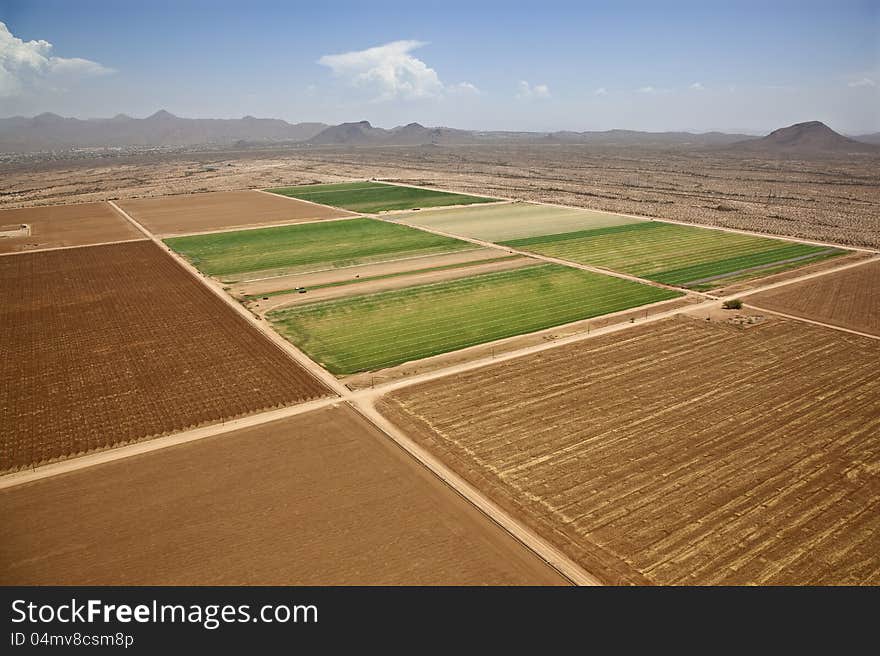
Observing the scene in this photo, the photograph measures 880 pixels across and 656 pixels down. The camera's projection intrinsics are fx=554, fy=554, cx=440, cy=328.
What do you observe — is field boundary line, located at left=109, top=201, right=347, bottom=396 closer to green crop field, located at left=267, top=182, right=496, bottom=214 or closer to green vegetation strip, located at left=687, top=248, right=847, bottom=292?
green vegetation strip, located at left=687, top=248, right=847, bottom=292

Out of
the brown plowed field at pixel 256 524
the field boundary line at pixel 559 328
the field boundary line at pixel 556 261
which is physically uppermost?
the field boundary line at pixel 556 261

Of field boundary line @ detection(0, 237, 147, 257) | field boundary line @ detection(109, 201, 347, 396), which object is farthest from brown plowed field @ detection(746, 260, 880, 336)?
field boundary line @ detection(0, 237, 147, 257)

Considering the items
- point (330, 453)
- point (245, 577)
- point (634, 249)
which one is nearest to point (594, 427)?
point (330, 453)

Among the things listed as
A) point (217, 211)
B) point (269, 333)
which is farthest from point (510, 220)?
point (269, 333)

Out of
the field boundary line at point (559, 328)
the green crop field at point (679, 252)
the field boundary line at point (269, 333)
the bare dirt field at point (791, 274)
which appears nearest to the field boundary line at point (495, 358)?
the field boundary line at point (559, 328)

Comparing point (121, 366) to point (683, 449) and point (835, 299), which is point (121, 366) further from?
point (835, 299)

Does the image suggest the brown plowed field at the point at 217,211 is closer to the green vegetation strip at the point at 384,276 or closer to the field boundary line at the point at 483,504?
the green vegetation strip at the point at 384,276
